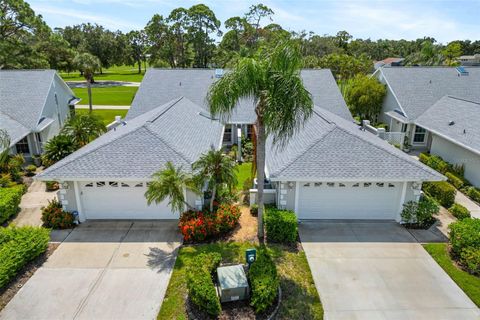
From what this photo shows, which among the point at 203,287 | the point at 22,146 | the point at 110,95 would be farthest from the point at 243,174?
the point at 110,95

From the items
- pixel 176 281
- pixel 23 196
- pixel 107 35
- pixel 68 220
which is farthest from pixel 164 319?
pixel 107 35

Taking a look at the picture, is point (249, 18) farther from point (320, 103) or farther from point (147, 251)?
point (147, 251)

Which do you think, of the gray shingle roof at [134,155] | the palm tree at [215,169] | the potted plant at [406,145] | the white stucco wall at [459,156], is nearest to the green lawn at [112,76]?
the potted plant at [406,145]

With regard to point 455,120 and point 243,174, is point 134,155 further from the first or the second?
point 455,120

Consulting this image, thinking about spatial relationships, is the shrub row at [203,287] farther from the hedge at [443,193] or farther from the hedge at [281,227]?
the hedge at [443,193]

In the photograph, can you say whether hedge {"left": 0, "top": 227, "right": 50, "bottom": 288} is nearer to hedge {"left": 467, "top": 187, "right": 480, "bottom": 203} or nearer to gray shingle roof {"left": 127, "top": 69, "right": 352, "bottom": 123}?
gray shingle roof {"left": 127, "top": 69, "right": 352, "bottom": 123}

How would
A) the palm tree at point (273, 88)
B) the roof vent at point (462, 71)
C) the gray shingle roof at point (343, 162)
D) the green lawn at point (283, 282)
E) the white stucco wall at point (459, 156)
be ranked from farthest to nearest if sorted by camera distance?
the roof vent at point (462, 71)
the white stucco wall at point (459, 156)
the gray shingle roof at point (343, 162)
the palm tree at point (273, 88)
the green lawn at point (283, 282)

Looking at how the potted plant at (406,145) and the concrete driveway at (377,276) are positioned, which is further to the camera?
the potted plant at (406,145)
